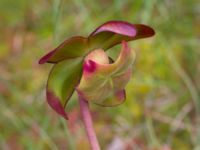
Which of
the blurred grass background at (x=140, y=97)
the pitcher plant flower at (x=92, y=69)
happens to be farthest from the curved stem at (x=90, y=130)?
the blurred grass background at (x=140, y=97)

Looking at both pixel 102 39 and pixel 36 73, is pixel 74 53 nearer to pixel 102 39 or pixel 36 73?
pixel 102 39

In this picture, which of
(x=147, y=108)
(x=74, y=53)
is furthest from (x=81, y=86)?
(x=147, y=108)

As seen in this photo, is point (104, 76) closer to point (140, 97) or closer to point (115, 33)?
point (115, 33)

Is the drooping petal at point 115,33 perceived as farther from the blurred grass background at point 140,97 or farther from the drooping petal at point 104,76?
the blurred grass background at point 140,97

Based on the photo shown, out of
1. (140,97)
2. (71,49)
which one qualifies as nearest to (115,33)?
(71,49)

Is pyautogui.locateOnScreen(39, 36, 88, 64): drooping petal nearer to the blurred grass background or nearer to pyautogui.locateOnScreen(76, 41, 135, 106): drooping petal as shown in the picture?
pyautogui.locateOnScreen(76, 41, 135, 106): drooping petal
